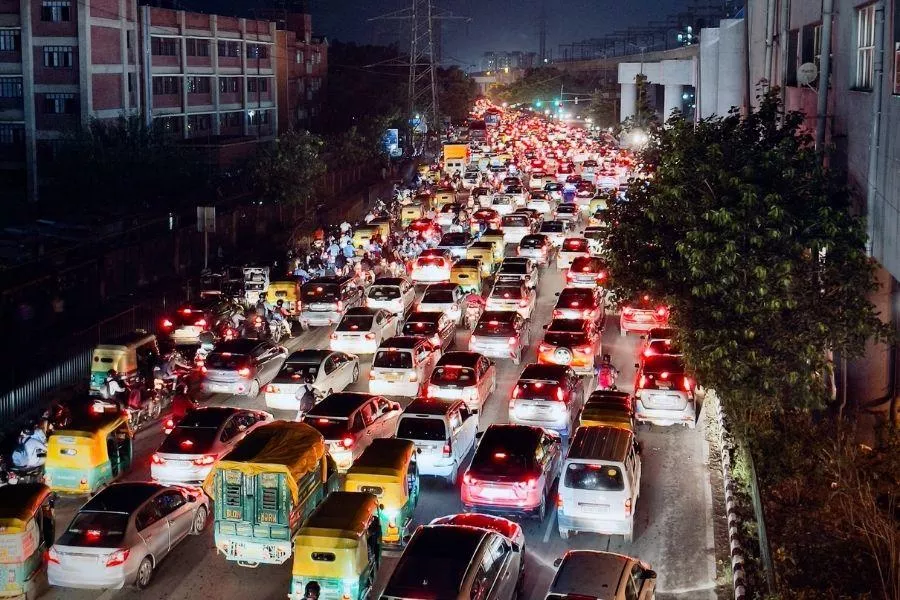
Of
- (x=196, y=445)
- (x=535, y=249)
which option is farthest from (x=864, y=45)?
(x=535, y=249)

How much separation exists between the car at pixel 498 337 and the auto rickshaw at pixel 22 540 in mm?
13942

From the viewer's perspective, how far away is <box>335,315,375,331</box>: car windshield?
28344mm

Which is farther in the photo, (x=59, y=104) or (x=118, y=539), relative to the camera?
(x=59, y=104)

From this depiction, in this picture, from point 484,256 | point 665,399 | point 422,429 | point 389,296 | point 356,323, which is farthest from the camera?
point 484,256

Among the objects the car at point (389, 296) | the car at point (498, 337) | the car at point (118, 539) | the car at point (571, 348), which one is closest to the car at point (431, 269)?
the car at point (389, 296)

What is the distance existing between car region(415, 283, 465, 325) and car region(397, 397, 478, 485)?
37.1ft

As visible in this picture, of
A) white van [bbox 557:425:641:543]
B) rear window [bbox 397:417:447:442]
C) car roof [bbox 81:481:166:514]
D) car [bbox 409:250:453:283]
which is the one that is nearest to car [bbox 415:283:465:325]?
car [bbox 409:250:453:283]

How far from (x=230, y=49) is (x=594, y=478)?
217 ft

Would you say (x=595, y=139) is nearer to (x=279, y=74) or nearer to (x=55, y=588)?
(x=279, y=74)

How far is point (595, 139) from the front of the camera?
124125mm

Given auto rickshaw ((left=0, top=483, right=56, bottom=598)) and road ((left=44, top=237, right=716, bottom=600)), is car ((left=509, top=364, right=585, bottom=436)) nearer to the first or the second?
road ((left=44, top=237, right=716, bottom=600))

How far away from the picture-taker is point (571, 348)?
25.8 metres

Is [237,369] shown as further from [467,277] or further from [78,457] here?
[467,277]

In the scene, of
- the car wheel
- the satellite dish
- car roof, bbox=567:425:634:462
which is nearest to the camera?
the car wheel
